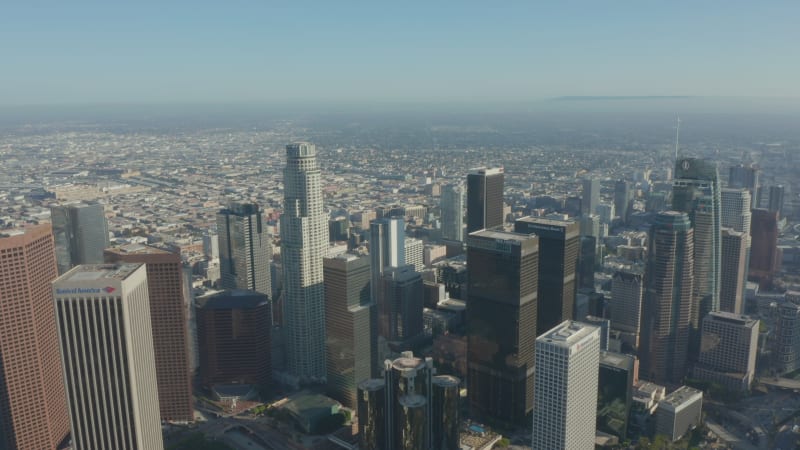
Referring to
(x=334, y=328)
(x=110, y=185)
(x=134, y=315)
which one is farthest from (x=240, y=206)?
(x=110, y=185)

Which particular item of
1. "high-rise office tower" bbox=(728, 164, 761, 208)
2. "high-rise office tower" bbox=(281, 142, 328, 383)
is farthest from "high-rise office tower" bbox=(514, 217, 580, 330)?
"high-rise office tower" bbox=(728, 164, 761, 208)

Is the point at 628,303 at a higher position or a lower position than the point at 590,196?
lower

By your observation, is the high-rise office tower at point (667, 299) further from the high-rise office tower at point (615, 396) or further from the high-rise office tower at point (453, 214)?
the high-rise office tower at point (453, 214)

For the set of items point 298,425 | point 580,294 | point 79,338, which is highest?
point 79,338

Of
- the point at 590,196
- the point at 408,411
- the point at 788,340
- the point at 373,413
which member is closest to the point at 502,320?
the point at 408,411

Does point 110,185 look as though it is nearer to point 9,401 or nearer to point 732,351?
point 9,401

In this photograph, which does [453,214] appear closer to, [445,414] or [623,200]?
[623,200]

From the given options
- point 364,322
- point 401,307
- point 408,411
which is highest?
point 364,322
